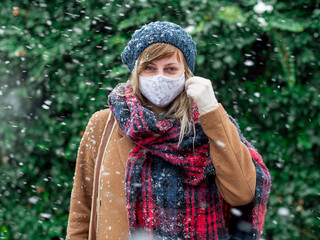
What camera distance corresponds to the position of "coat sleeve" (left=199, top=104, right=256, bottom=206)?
54.2 inches

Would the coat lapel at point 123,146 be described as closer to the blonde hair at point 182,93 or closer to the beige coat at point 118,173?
the beige coat at point 118,173

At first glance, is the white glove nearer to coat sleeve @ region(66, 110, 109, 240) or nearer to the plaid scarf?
the plaid scarf

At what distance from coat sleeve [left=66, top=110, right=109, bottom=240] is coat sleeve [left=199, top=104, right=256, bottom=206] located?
0.67 meters

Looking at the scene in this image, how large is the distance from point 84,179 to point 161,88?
0.67 metres

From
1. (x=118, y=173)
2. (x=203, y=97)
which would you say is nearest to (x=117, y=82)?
(x=118, y=173)

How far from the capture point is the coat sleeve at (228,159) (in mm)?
1376

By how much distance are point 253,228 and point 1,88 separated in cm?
249

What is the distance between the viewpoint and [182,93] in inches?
67.5

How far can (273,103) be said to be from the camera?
2.63m

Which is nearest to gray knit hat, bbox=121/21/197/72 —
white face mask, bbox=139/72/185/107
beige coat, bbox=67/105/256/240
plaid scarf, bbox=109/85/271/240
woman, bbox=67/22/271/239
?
woman, bbox=67/22/271/239

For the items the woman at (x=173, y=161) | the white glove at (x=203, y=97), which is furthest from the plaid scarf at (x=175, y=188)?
the white glove at (x=203, y=97)

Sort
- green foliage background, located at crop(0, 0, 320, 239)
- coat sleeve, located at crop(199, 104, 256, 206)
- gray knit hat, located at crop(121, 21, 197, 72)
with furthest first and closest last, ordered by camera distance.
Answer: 1. green foliage background, located at crop(0, 0, 320, 239)
2. gray knit hat, located at crop(121, 21, 197, 72)
3. coat sleeve, located at crop(199, 104, 256, 206)

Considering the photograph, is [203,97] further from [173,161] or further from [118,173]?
[118,173]

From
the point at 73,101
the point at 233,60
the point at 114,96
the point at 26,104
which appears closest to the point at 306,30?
the point at 233,60
